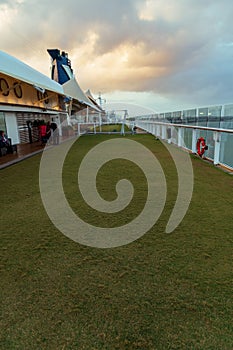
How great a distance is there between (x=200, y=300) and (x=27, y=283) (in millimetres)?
1097

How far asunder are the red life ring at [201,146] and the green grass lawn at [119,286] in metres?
3.23

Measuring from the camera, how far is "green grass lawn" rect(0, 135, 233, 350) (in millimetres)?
1084

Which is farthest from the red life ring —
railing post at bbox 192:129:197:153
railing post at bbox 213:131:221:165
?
railing post at bbox 213:131:221:165

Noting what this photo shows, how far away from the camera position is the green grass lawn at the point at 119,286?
1.08m

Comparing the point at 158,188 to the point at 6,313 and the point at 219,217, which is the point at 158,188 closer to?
the point at 219,217

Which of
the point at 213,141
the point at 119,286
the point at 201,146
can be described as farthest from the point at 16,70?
the point at 119,286

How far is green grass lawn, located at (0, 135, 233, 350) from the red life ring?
3229 millimetres

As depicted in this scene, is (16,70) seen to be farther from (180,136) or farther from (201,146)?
(201,146)

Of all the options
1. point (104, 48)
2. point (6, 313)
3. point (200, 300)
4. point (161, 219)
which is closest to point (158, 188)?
point (161, 219)

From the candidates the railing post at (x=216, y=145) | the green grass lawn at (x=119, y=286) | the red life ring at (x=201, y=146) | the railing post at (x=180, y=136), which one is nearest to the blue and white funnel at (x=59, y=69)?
the railing post at (x=180, y=136)

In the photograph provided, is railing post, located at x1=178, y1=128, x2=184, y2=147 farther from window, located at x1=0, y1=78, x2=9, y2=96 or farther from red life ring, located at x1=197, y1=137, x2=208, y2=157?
window, located at x1=0, y1=78, x2=9, y2=96

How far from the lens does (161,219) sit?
232 cm

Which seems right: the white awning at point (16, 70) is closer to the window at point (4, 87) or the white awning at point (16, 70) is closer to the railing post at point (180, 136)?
the window at point (4, 87)

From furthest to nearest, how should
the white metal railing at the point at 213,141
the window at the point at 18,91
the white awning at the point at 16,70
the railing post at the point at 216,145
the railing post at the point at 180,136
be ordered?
the window at the point at 18,91, the railing post at the point at 180,136, the white awning at the point at 16,70, the railing post at the point at 216,145, the white metal railing at the point at 213,141
